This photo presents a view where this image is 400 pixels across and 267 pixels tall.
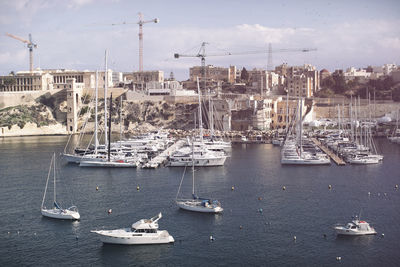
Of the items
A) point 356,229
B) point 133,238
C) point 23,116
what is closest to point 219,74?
point 23,116

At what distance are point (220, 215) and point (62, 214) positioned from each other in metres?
8.88

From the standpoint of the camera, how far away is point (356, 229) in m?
25.6

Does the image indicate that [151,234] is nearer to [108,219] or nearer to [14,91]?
[108,219]

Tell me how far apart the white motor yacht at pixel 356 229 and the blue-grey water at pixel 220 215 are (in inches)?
19.0

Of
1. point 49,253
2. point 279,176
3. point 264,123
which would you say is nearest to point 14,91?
point 264,123

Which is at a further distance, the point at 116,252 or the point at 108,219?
the point at 108,219

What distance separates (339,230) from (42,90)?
76689mm

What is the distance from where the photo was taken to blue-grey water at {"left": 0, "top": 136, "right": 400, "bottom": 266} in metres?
23.3

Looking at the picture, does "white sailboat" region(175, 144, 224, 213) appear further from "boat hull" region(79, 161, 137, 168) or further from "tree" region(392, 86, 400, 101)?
"tree" region(392, 86, 400, 101)

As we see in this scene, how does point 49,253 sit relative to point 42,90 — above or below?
below

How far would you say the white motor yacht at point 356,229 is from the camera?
83.8ft

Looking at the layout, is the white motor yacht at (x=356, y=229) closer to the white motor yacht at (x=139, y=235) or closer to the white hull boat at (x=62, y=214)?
the white motor yacht at (x=139, y=235)

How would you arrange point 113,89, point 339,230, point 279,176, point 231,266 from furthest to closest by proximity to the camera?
point 113,89, point 279,176, point 339,230, point 231,266

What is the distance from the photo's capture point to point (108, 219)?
1128 inches
